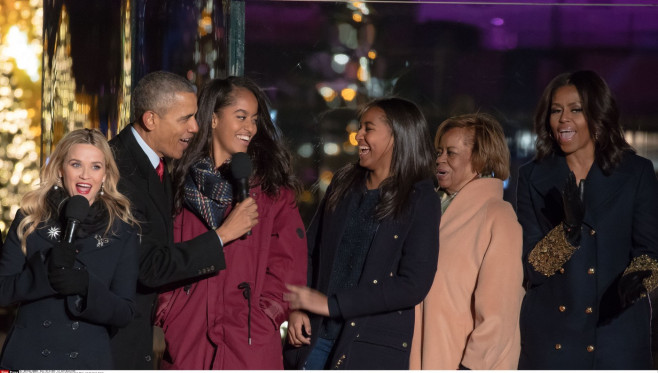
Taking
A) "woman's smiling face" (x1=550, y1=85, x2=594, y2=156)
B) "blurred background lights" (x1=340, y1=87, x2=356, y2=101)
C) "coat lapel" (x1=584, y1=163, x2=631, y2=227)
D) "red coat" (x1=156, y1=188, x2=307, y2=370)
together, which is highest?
"blurred background lights" (x1=340, y1=87, x2=356, y2=101)

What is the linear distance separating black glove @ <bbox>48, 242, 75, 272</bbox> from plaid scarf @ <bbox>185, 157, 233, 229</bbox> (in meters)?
0.75

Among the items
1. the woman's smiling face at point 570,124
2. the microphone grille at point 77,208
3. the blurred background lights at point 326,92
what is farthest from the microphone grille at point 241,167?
the blurred background lights at point 326,92

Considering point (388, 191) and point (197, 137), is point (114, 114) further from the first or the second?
point (388, 191)

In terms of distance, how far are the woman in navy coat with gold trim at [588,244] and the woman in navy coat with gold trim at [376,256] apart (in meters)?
0.60

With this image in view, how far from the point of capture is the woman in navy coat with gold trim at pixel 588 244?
13.6 feet

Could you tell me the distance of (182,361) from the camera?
3.98m

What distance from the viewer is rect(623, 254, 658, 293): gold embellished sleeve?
3984 millimetres

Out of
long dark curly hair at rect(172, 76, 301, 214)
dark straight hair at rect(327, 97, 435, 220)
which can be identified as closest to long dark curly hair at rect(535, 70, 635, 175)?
dark straight hair at rect(327, 97, 435, 220)

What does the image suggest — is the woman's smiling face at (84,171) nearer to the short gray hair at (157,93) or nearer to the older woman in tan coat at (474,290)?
the short gray hair at (157,93)

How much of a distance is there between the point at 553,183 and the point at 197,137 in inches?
63.5

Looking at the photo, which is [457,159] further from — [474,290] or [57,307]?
[57,307]

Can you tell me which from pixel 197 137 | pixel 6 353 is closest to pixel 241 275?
pixel 197 137

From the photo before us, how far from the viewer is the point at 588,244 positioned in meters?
4.23

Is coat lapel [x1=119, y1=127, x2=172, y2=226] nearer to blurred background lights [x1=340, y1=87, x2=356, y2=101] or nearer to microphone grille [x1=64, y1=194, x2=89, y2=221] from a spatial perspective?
microphone grille [x1=64, y1=194, x2=89, y2=221]
